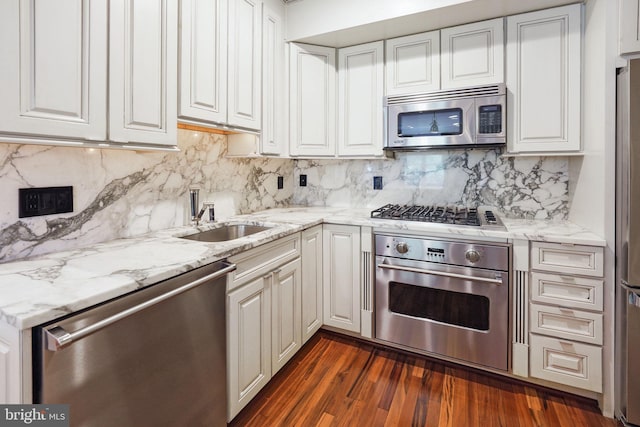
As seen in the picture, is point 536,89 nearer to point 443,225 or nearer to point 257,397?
point 443,225

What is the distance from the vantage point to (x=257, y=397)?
1.79 metres

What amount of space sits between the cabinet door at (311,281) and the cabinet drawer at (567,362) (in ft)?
4.19

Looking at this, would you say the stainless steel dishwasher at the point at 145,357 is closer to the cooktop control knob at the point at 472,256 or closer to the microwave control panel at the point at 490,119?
the cooktop control knob at the point at 472,256

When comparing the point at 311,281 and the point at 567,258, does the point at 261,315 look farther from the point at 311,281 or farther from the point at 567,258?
the point at 567,258

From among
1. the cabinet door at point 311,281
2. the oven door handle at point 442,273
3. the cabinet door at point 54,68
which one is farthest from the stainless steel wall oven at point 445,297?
the cabinet door at point 54,68

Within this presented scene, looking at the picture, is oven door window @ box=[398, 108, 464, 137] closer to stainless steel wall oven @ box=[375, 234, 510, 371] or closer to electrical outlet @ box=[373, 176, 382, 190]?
electrical outlet @ box=[373, 176, 382, 190]

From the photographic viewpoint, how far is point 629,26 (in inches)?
59.3

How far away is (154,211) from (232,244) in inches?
25.0

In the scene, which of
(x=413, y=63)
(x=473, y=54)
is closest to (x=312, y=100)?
(x=413, y=63)

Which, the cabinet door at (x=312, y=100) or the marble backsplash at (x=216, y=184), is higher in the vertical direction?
the cabinet door at (x=312, y=100)

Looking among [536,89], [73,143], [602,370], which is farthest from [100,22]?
[602,370]

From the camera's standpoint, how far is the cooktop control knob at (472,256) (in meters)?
1.89

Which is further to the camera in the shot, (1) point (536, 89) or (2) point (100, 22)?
(1) point (536, 89)

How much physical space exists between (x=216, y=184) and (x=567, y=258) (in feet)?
6.86
